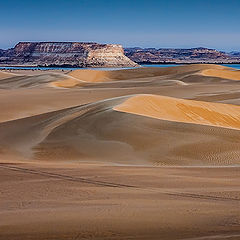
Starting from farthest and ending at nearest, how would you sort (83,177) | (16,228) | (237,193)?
(83,177) → (237,193) → (16,228)

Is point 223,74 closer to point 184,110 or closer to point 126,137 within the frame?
point 184,110

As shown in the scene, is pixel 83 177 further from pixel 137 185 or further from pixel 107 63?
pixel 107 63

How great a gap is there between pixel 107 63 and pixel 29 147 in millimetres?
107350

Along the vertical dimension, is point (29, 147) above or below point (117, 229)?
below

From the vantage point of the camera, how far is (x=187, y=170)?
8797mm

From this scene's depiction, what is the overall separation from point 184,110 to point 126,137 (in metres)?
5.68

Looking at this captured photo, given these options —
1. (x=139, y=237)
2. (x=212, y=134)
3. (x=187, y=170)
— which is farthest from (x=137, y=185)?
(x=212, y=134)

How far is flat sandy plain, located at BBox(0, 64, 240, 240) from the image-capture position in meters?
4.95

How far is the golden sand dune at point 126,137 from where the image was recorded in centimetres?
1126

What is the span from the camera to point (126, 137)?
42.1 feet

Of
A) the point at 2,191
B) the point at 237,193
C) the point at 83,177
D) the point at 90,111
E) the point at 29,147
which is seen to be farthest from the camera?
the point at 90,111

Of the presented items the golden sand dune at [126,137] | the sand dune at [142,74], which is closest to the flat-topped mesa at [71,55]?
the sand dune at [142,74]

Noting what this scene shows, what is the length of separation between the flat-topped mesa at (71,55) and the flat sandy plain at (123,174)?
331 ft

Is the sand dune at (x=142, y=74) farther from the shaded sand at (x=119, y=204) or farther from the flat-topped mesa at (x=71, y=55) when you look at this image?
the flat-topped mesa at (x=71, y=55)
